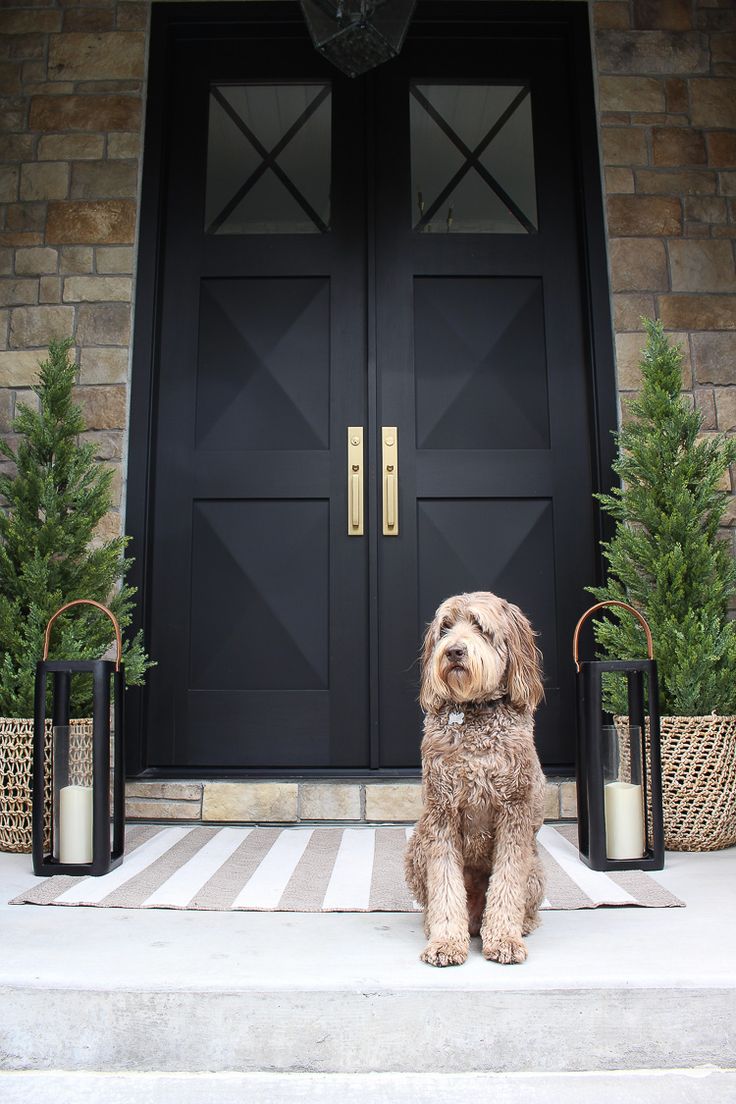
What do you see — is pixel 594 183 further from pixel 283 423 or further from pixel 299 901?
pixel 299 901

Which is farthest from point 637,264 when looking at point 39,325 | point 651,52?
point 39,325

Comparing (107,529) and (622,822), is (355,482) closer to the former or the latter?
(107,529)

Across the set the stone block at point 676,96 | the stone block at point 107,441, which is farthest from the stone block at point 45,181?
the stone block at point 676,96

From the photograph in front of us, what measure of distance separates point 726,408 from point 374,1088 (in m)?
2.99

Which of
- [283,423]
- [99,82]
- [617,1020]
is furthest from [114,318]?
[617,1020]

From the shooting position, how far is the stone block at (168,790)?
3227 millimetres

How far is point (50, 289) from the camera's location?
3.58 metres

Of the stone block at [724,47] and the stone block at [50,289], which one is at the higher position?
the stone block at [724,47]

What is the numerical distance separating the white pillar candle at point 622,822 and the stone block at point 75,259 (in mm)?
3011

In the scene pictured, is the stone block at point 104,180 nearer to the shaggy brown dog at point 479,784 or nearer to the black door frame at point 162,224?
the black door frame at point 162,224

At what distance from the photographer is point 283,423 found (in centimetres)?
364

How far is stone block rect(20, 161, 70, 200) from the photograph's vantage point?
3.66 metres

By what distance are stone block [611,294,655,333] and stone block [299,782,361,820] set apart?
7.42ft

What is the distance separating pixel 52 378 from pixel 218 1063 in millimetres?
2390
